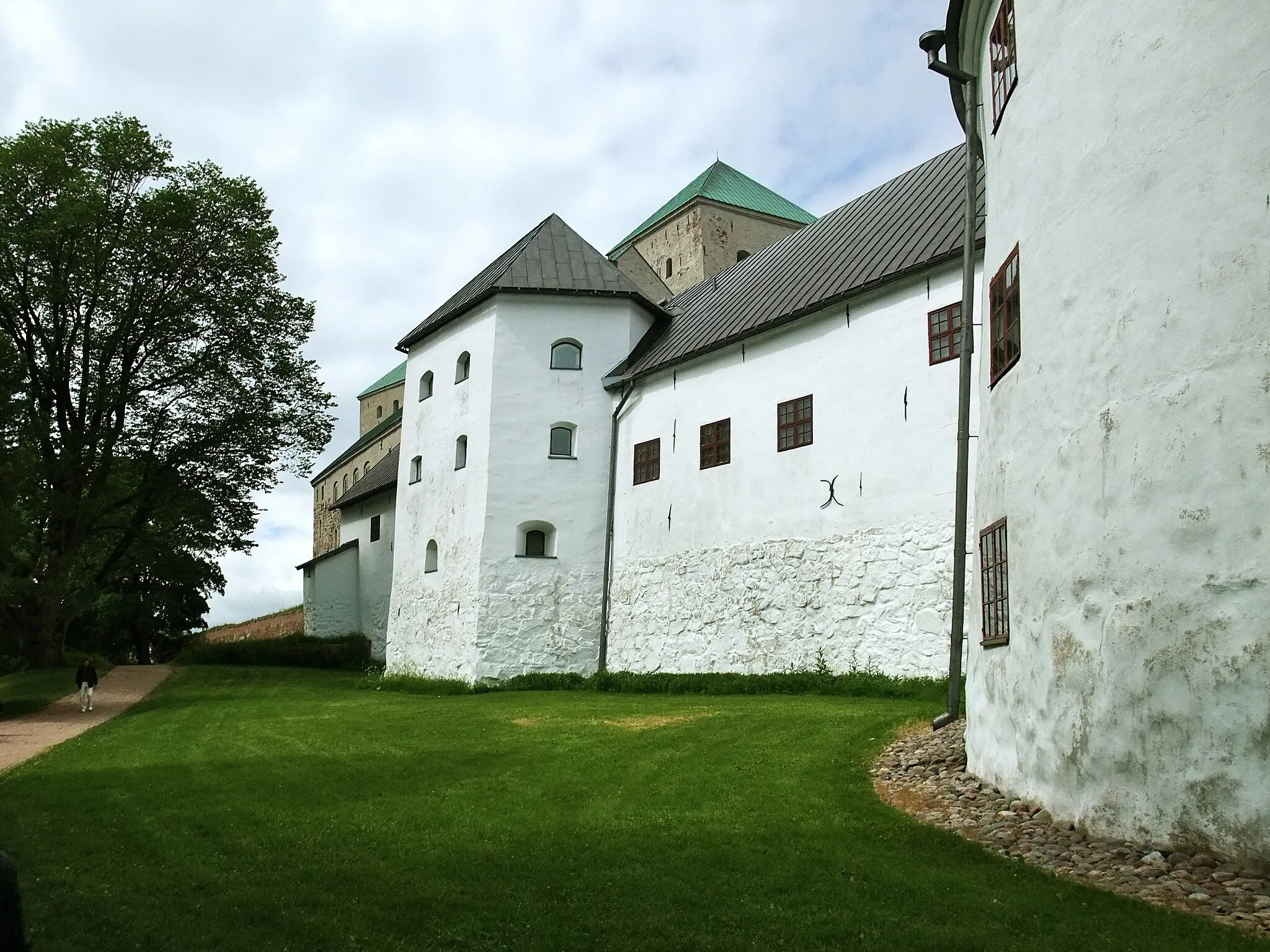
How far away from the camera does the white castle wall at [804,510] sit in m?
16.9

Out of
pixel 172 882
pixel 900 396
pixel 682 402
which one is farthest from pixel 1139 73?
pixel 682 402

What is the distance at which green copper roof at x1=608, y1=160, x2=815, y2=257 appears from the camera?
44.5m

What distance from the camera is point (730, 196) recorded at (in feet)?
147

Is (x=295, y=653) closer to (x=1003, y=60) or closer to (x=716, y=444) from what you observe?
(x=716, y=444)

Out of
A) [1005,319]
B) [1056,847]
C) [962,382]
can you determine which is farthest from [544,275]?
[1056,847]

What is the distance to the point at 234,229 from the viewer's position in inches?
1145

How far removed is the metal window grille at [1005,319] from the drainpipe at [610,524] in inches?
554

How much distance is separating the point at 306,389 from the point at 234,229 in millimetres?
5118

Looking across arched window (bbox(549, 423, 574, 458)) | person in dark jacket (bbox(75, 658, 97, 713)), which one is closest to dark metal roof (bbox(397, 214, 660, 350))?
arched window (bbox(549, 423, 574, 458))

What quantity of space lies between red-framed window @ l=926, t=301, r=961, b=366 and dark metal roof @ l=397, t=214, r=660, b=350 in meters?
9.25

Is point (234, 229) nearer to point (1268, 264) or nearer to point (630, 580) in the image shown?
point (630, 580)

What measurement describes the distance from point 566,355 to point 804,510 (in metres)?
8.16

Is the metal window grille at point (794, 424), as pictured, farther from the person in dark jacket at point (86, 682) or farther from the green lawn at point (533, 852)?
the person in dark jacket at point (86, 682)

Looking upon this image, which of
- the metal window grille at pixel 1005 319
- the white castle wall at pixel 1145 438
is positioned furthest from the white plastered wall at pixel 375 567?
the white castle wall at pixel 1145 438
